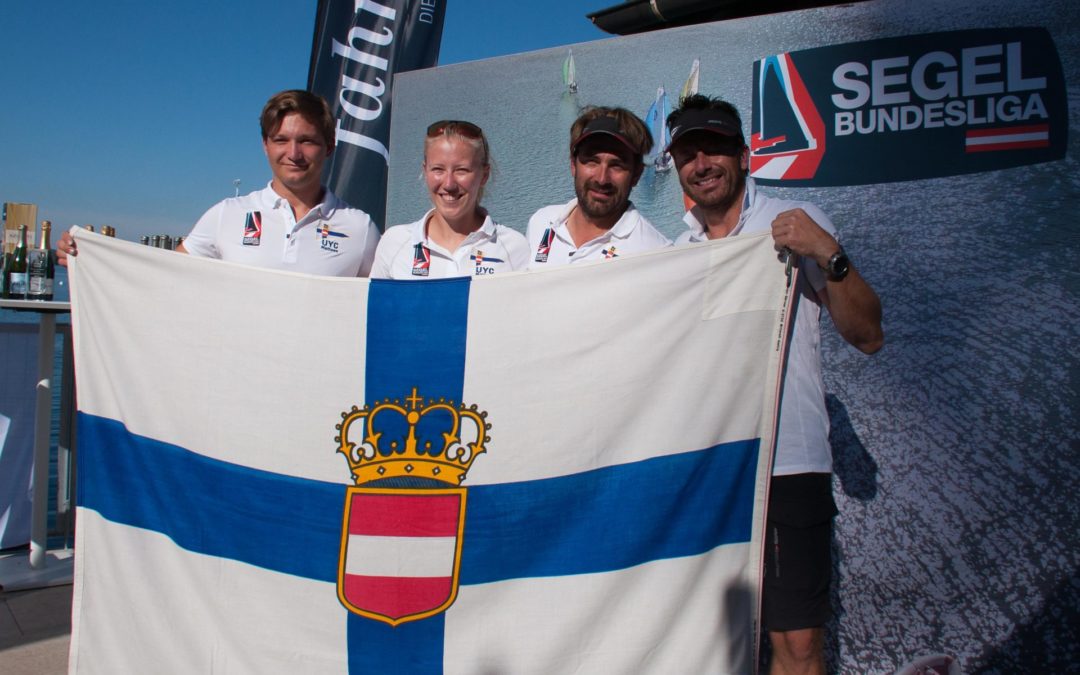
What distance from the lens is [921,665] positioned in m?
2.16

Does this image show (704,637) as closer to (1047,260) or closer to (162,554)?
(162,554)

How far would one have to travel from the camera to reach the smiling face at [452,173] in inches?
87.3

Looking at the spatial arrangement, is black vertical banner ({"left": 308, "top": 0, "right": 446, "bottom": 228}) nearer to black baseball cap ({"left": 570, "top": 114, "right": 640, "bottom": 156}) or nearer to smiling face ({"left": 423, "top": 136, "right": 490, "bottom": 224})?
smiling face ({"left": 423, "top": 136, "right": 490, "bottom": 224})

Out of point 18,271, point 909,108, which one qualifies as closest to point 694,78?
point 909,108

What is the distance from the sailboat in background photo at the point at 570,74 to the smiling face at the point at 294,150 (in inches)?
63.4

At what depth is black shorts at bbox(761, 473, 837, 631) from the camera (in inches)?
74.0

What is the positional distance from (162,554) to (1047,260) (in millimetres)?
3013

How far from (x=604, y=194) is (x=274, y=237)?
1.07 meters

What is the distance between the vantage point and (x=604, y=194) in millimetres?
2240

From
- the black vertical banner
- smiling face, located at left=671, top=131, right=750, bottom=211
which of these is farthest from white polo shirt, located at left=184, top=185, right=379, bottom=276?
the black vertical banner

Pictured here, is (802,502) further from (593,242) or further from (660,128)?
(660,128)

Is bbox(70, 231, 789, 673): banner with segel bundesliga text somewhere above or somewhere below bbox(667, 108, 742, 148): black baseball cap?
below

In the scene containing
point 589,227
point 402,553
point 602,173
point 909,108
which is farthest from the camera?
point 909,108

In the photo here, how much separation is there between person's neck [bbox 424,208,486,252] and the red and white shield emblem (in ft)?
2.67
